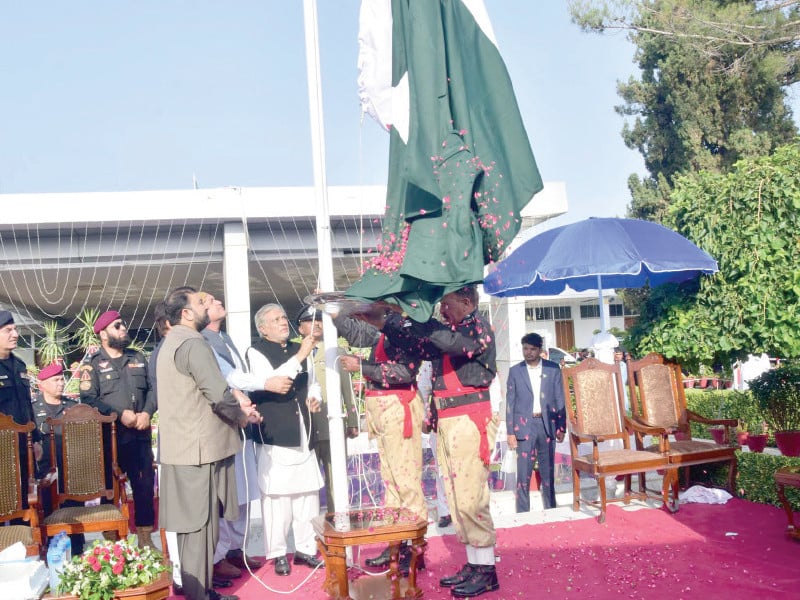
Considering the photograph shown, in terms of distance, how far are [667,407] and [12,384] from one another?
4827mm

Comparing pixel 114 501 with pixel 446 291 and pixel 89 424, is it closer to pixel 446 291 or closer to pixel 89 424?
pixel 89 424

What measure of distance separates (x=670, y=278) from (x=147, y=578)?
4.66 metres

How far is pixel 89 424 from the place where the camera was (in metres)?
4.69

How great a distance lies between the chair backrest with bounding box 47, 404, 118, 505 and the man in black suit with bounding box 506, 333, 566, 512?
9.85 ft

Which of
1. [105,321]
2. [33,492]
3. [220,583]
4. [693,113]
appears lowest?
[220,583]

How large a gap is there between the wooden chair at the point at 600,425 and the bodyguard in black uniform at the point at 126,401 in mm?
3071

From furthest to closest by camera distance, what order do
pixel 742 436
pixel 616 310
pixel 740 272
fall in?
pixel 616 310, pixel 742 436, pixel 740 272

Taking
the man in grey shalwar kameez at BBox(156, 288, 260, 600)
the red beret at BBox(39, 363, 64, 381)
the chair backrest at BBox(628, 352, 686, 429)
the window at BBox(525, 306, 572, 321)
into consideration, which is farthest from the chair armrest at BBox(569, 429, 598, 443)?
the window at BBox(525, 306, 572, 321)

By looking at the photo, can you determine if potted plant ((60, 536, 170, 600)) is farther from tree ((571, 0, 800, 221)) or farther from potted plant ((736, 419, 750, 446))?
tree ((571, 0, 800, 221))

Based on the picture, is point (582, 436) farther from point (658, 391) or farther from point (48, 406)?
point (48, 406)

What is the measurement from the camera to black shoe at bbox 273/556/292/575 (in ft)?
14.1

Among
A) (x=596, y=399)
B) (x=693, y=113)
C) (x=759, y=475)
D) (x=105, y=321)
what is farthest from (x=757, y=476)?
(x=693, y=113)

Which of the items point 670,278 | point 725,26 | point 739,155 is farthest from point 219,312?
point 739,155

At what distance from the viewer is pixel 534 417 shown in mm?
5805
